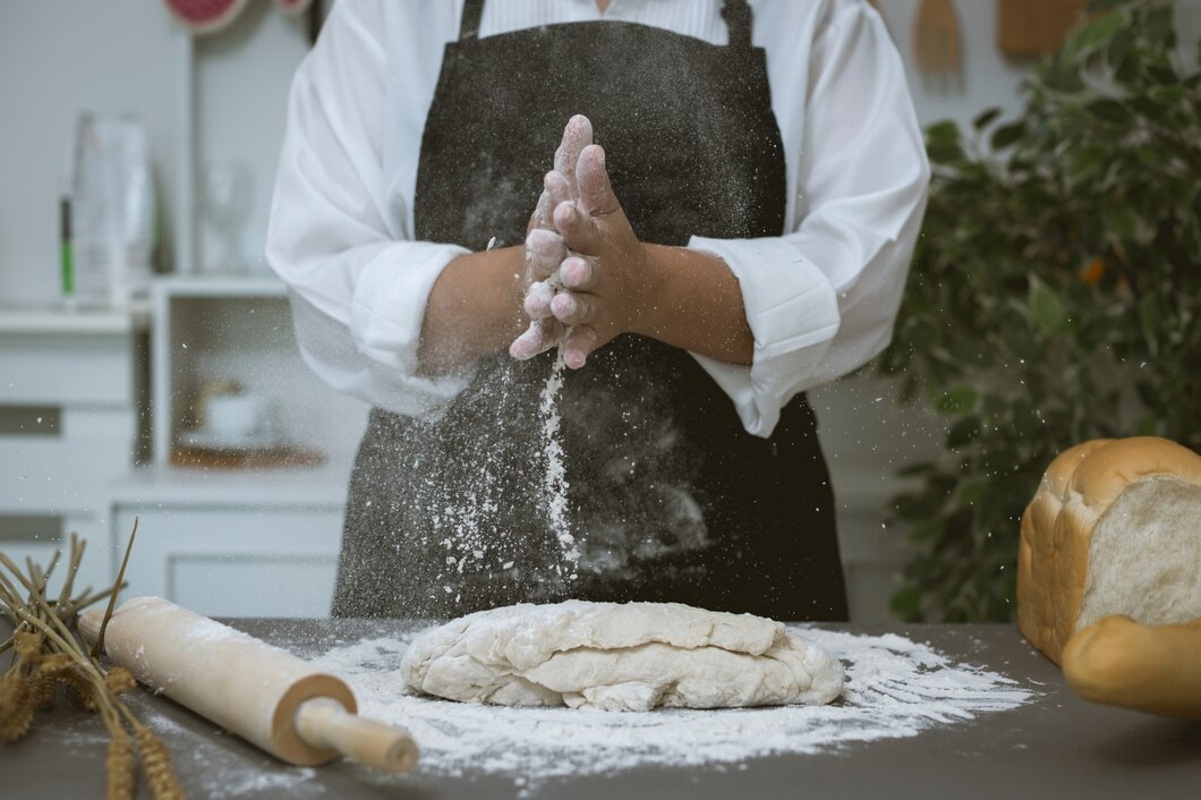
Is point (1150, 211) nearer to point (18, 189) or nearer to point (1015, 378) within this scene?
point (1015, 378)

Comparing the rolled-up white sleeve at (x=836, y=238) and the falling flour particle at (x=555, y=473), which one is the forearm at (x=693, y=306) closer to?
the rolled-up white sleeve at (x=836, y=238)

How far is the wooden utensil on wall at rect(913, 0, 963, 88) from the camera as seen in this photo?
75.5 inches

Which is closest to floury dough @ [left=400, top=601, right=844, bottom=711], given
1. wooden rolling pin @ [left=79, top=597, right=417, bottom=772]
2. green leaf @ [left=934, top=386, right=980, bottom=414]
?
wooden rolling pin @ [left=79, top=597, right=417, bottom=772]

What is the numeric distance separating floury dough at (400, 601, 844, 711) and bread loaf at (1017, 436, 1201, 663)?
9.2 inches

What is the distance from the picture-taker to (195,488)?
4.09 feet

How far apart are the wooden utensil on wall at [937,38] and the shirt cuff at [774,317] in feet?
3.10

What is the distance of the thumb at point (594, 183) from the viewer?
2.81 feet

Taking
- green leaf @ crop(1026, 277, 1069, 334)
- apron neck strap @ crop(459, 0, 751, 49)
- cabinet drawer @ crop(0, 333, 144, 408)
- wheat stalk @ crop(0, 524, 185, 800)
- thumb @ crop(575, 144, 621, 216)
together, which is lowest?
wheat stalk @ crop(0, 524, 185, 800)

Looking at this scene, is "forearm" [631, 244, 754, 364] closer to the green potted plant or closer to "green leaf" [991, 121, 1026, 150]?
the green potted plant

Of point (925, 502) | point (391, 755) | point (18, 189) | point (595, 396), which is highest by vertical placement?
point (18, 189)

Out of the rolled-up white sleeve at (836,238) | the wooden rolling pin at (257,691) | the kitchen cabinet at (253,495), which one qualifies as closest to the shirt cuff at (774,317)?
the rolled-up white sleeve at (836,238)

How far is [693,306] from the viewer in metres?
1.07

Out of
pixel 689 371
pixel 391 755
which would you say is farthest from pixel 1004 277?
pixel 391 755

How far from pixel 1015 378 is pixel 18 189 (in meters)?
1.51
